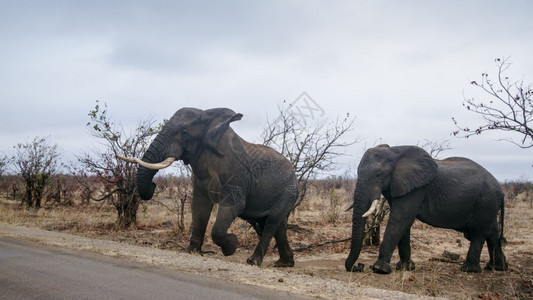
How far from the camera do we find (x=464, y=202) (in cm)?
990

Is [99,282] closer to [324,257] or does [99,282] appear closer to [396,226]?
[396,226]

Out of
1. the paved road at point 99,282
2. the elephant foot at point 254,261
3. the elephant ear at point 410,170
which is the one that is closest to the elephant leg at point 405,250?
the elephant ear at point 410,170

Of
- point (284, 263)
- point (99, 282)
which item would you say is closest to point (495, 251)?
point (284, 263)

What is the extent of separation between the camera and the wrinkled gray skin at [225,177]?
8.20 m

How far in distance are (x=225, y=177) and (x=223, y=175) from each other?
1.9 inches

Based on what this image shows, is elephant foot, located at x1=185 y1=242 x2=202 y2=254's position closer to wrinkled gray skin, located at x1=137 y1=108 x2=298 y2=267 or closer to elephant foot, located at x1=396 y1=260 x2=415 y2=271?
wrinkled gray skin, located at x1=137 y1=108 x2=298 y2=267

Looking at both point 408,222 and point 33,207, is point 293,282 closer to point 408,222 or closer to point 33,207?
point 408,222

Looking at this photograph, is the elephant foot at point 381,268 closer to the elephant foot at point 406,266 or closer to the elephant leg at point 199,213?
the elephant foot at point 406,266

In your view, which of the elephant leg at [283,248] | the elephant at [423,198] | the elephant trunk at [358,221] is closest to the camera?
the elephant trunk at [358,221]

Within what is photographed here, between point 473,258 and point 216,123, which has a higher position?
point 216,123

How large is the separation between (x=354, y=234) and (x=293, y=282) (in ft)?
11.3

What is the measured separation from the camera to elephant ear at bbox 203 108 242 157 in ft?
27.5

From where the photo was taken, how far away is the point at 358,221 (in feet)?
29.0

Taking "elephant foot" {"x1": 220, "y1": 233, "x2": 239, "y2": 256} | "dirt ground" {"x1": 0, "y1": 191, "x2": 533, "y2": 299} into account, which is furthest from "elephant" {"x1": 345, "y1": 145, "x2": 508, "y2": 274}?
"elephant foot" {"x1": 220, "y1": 233, "x2": 239, "y2": 256}
